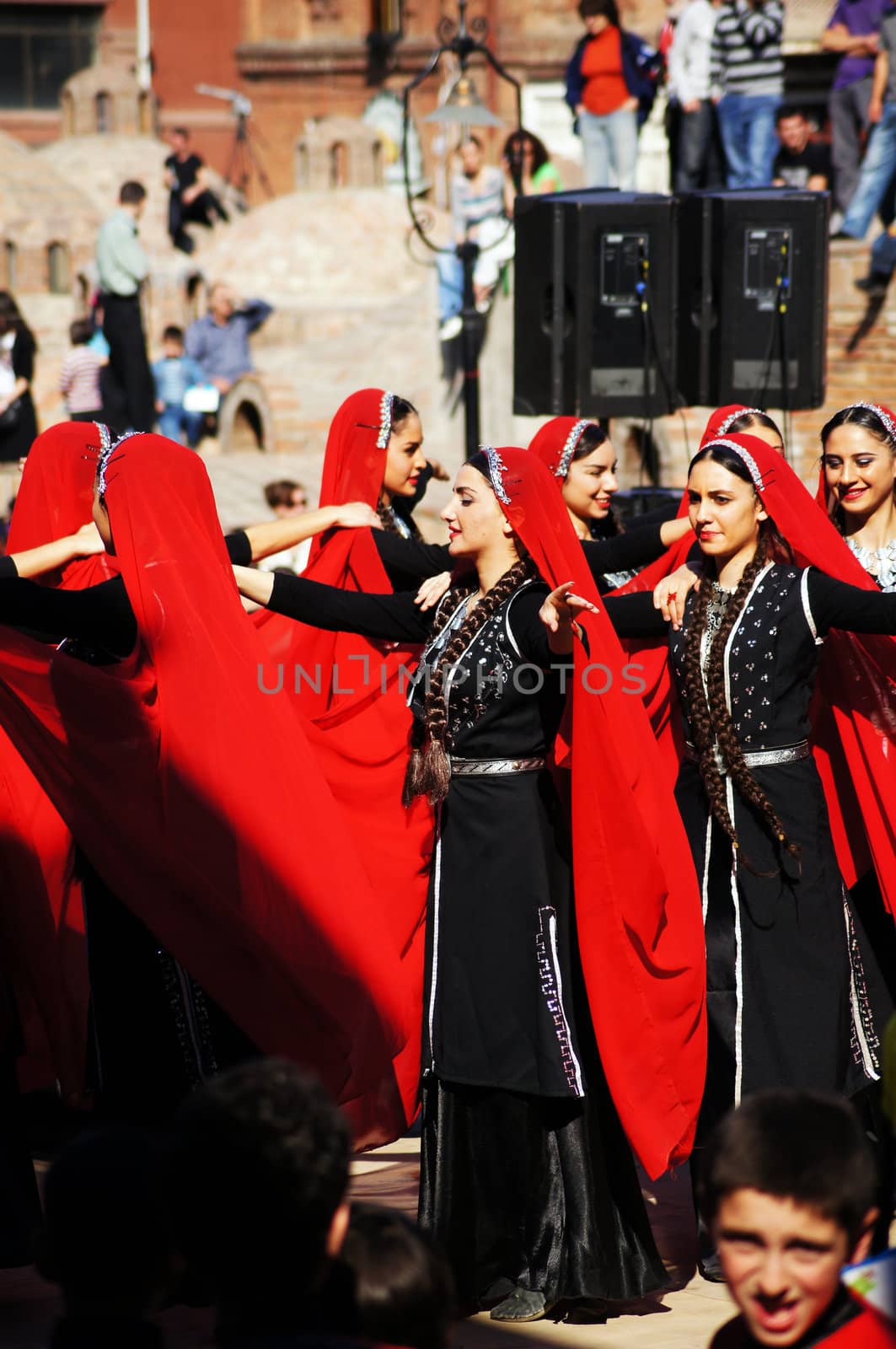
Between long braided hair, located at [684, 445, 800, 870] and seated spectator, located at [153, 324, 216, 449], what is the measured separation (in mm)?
13318

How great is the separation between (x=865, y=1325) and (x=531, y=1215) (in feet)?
7.05

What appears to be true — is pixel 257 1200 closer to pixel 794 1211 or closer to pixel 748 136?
pixel 794 1211

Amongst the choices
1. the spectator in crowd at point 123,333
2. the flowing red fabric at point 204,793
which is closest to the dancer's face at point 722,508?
the flowing red fabric at point 204,793

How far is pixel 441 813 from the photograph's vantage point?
4559 millimetres

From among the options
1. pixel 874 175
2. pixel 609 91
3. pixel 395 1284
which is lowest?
pixel 395 1284

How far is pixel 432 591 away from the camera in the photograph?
4676 mm

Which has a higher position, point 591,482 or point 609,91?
point 609,91

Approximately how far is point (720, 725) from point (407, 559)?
1196 millimetres

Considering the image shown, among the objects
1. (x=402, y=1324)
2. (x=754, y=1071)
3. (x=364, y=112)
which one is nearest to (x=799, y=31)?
(x=754, y=1071)

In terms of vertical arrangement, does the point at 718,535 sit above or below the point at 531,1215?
above

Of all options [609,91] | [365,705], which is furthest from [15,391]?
[365,705]

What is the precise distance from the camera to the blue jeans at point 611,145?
45.9ft

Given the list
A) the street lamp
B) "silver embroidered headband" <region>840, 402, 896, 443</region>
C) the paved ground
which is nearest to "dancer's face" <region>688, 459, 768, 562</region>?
"silver embroidered headband" <region>840, 402, 896, 443</region>

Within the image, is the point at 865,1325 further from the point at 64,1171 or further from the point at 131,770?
the point at 131,770
